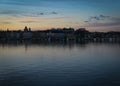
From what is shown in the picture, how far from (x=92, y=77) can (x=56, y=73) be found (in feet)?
12.6

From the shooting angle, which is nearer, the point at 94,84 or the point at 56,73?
the point at 94,84

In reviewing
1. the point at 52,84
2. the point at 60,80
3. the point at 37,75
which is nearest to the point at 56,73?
the point at 37,75

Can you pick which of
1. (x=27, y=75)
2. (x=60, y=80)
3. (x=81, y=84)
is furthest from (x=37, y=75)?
(x=81, y=84)

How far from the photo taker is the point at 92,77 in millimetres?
22422

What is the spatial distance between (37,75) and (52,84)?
4.33 m

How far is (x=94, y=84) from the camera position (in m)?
19.7

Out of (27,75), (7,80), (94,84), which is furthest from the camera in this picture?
(27,75)

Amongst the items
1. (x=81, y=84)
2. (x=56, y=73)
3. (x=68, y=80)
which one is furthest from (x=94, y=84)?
(x=56, y=73)

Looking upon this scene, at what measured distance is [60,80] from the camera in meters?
21.3

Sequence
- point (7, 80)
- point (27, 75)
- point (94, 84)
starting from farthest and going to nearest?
point (27, 75), point (7, 80), point (94, 84)

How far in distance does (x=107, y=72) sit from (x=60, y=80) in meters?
5.63

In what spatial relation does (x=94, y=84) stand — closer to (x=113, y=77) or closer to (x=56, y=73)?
(x=113, y=77)

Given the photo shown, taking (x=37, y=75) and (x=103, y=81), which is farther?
(x=37, y=75)

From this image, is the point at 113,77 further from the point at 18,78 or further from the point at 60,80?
the point at 18,78
